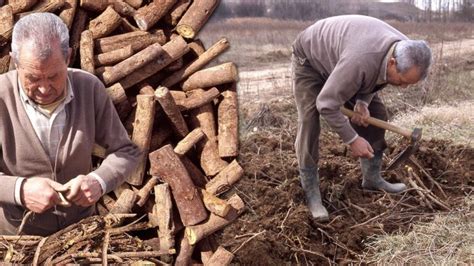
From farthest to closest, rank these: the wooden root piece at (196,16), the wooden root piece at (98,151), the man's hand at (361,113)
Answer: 1. the man's hand at (361,113)
2. the wooden root piece at (196,16)
3. the wooden root piece at (98,151)

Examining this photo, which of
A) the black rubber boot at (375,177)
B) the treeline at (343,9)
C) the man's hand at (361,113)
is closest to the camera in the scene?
the man's hand at (361,113)

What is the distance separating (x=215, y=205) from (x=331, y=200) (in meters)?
2.21

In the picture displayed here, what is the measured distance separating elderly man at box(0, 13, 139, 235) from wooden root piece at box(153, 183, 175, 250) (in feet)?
0.79

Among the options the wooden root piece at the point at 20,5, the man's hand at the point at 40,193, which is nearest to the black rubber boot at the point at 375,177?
the wooden root piece at the point at 20,5

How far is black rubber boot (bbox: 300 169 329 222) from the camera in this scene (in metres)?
4.62

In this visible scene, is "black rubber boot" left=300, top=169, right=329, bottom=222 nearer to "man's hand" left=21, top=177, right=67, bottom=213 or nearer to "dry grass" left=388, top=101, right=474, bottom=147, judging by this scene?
"dry grass" left=388, top=101, right=474, bottom=147

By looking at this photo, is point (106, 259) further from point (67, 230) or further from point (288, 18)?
point (288, 18)

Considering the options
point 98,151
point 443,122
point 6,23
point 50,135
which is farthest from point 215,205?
point 443,122

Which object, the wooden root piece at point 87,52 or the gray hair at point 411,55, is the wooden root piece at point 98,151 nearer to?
the wooden root piece at point 87,52

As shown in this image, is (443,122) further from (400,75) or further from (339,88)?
(339,88)

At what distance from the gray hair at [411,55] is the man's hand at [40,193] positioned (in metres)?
2.29

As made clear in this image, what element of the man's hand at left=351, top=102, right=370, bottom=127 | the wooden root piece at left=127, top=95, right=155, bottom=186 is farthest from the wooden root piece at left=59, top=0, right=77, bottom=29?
the man's hand at left=351, top=102, right=370, bottom=127

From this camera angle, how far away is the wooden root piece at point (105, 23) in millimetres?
2928

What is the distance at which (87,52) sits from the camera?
2.86 meters
